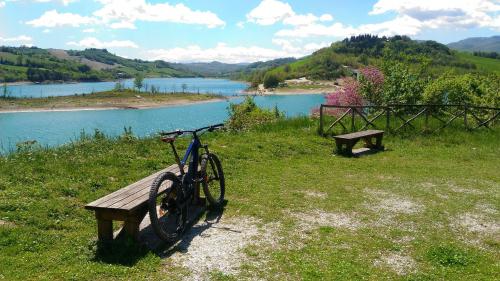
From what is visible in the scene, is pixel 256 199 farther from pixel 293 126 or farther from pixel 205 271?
pixel 293 126

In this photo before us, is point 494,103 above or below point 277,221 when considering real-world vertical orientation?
above

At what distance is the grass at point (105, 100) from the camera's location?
81.4 meters

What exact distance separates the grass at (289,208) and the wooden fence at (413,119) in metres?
3.31

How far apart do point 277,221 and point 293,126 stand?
11240 mm

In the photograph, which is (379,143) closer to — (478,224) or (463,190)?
(463,190)

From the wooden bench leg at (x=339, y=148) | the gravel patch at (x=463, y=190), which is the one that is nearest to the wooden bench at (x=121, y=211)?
the gravel patch at (x=463, y=190)

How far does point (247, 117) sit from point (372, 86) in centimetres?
771

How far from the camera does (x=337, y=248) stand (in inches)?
242

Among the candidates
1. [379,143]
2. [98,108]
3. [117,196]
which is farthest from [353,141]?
[98,108]

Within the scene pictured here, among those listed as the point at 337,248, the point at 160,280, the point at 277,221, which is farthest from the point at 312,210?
the point at 160,280

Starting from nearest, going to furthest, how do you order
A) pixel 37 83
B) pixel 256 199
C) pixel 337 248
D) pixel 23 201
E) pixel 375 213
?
pixel 337 248 → pixel 23 201 → pixel 375 213 → pixel 256 199 → pixel 37 83

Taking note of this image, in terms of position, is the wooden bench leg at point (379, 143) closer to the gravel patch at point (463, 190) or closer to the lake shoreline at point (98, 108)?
the gravel patch at point (463, 190)

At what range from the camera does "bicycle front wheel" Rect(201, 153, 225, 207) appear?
7582 millimetres

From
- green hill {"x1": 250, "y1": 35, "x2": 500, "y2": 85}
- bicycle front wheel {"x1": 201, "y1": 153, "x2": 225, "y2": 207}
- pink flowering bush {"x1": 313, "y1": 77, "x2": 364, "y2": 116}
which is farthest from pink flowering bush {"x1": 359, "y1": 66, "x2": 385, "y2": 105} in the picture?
green hill {"x1": 250, "y1": 35, "x2": 500, "y2": 85}
